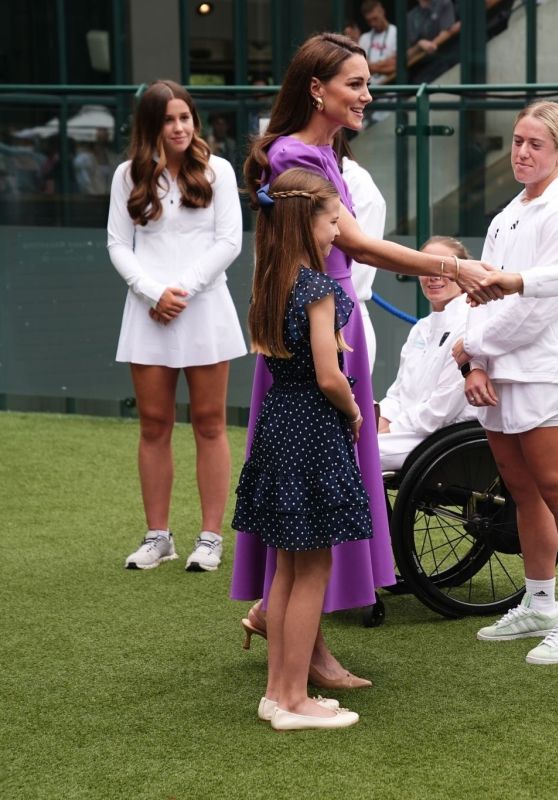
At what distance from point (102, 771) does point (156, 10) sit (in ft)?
37.1

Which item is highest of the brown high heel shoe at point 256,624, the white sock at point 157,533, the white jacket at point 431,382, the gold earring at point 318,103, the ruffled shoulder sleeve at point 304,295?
the gold earring at point 318,103

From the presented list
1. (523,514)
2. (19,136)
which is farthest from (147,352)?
(19,136)

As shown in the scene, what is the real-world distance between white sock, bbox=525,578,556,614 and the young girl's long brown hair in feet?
4.28

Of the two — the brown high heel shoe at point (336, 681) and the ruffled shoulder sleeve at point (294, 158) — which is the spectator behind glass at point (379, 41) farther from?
the brown high heel shoe at point (336, 681)

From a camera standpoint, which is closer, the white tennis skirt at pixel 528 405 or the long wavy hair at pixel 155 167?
the white tennis skirt at pixel 528 405

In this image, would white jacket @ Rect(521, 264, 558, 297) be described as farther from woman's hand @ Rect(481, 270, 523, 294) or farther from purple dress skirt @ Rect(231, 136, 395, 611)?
purple dress skirt @ Rect(231, 136, 395, 611)

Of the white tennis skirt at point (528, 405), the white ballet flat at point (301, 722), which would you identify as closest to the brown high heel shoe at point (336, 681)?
the white ballet flat at point (301, 722)

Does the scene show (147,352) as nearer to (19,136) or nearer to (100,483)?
(100,483)

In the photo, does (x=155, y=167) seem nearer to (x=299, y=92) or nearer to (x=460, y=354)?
(x=299, y=92)

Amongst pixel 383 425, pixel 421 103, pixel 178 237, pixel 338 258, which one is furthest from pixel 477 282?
pixel 421 103

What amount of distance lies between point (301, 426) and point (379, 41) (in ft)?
30.0

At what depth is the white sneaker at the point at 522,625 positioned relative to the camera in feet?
14.0

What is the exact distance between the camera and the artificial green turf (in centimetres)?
320

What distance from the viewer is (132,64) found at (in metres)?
13.7
